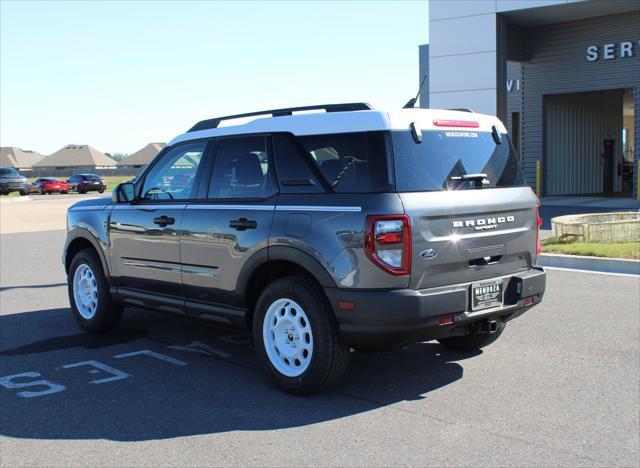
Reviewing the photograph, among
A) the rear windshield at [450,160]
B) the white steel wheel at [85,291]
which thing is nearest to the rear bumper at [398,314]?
the rear windshield at [450,160]

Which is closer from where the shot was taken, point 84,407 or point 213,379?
point 84,407

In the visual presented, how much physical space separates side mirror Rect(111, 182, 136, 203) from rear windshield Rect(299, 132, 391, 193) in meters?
2.22

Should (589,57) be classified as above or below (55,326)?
above

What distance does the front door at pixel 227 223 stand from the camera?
5.39m

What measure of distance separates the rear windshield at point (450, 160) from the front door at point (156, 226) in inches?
78.5

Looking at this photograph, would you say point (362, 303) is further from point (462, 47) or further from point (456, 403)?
point (462, 47)

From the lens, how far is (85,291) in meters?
7.29

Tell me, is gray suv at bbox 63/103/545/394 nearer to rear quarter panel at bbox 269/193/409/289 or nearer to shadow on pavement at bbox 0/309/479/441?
rear quarter panel at bbox 269/193/409/289

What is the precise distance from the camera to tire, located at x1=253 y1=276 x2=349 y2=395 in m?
4.93

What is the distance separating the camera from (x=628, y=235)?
485 inches

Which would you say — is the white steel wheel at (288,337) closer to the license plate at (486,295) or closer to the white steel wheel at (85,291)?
the license plate at (486,295)

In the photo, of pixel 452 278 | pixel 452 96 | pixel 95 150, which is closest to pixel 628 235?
pixel 452 278

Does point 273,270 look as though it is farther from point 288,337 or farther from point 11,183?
point 11,183

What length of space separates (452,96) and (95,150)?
101982mm
